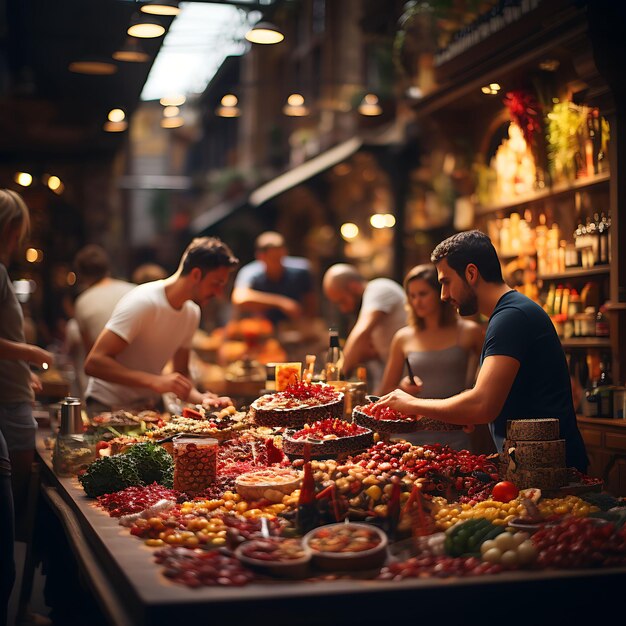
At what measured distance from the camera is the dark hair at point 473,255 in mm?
4105

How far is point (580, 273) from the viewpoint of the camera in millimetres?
6816

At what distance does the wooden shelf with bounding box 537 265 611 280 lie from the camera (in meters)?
6.59

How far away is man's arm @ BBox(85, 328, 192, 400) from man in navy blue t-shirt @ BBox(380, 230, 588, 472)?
172 cm

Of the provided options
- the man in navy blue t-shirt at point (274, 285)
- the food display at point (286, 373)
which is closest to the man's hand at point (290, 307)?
the man in navy blue t-shirt at point (274, 285)

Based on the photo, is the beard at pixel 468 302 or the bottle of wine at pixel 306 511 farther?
the beard at pixel 468 302

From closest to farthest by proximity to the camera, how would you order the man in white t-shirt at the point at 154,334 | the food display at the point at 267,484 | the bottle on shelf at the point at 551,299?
the food display at the point at 267,484 → the man in white t-shirt at the point at 154,334 → the bottle on shelf at the point at 551,299

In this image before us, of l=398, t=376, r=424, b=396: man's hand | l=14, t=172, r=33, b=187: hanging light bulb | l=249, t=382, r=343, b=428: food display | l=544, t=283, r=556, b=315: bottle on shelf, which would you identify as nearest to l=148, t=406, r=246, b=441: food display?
l=249, t=382, r=343, b=428: food display

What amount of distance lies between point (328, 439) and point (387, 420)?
15.4 inches

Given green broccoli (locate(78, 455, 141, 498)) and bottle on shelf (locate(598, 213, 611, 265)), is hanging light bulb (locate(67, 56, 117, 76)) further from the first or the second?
green broccoli (locate(78, 455, 141, 498))

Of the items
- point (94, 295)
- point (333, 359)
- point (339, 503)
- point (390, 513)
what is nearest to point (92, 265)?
point (94, 295)

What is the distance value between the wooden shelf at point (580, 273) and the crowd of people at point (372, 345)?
1.10 meters

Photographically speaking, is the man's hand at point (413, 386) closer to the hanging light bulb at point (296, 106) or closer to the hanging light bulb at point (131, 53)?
the hanging light bulb at point (131, 53)

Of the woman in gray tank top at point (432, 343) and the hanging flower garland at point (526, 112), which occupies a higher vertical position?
the hanging flower garland at point (526, 112)

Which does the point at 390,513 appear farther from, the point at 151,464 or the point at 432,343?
the point at 432,343
